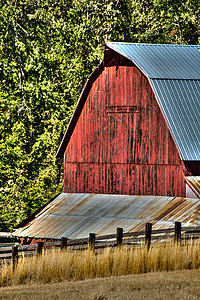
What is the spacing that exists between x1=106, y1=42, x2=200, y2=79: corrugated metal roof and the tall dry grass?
35.3ft

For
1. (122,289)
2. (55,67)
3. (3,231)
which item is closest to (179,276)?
(122,289)

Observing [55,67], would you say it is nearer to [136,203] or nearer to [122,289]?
[136,203]

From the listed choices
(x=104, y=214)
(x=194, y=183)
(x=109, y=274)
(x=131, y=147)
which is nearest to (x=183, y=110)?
(x=131, y=147)

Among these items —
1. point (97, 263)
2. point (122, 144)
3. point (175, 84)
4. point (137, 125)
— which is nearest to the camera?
point (97, 263)

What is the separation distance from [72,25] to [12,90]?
5712 millimetres

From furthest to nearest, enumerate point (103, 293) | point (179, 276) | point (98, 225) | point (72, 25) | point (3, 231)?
point (3, 231) < point (72, 25) < point (98, 225) < point (179, 276) < point (103, 293)

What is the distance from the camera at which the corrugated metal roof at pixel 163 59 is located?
83.1 ft

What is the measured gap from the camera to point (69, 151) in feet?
93.4

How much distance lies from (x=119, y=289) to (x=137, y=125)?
1337 centimetres

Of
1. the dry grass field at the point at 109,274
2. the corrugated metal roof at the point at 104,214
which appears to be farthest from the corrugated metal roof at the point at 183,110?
the dry grass field at the point at 109,274

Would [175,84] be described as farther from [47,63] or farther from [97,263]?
[47,63]

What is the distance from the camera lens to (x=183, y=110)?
79.3 ft

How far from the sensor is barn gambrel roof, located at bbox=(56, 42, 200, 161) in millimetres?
23547

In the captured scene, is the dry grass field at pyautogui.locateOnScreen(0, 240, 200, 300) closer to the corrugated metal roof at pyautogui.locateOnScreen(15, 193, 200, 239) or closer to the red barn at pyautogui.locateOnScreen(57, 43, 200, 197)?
the corrugated metal roof at pyautogui.locateOnScreen(15, 193, 200, 239)
